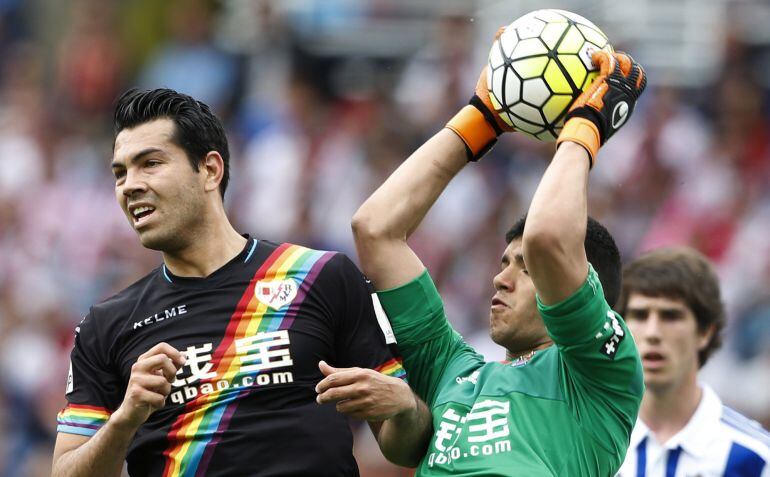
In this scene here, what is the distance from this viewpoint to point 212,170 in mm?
5129

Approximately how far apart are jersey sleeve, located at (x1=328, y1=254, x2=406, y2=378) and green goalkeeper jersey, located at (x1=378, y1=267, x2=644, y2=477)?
260 millimetres

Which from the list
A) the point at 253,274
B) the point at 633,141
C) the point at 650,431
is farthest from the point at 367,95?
the point at 253,274

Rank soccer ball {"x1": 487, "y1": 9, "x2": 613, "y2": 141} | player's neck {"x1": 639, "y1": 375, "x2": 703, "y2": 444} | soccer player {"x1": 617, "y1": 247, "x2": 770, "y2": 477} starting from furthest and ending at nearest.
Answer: player's neck {"x1": 639, "y1": 375, "x2": 703, "y2": 444}, soccer player {"x1": 617, "y1": 247, "x2": 770, "y2": 477}, soccer ball {"x1": 487, "y1": 9, "x2": 613, "y2": 141}

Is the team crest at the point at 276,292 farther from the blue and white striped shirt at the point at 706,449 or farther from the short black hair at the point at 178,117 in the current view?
the blue and white striped shirt at the point at 706,449

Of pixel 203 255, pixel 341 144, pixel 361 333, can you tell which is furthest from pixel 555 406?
pixel 341 144

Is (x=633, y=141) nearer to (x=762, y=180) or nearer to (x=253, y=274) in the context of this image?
(x=762, y=180)

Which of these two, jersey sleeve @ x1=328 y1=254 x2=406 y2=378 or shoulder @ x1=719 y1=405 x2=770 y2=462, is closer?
jersey sleeve @ x1=328 y1=254 x2=406 y2=378

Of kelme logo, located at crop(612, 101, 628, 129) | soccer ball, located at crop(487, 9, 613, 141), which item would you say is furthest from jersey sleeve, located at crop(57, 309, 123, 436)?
kelme logo, located at crop(612, 101, 628, 129)

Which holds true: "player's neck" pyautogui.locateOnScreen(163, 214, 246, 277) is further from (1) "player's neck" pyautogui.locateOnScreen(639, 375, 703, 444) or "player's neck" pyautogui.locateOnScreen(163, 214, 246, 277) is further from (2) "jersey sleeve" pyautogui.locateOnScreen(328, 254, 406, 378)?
(1) "player's neck" pyautogui.locateOnScreen(639, 375, 703, 444)

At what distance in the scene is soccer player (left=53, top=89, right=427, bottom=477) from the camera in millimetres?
4664

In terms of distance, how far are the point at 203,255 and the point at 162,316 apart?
267mm

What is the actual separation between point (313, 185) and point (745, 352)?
143 inches

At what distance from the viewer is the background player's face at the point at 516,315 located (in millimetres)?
4980

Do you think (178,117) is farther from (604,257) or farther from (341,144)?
(341,144)
